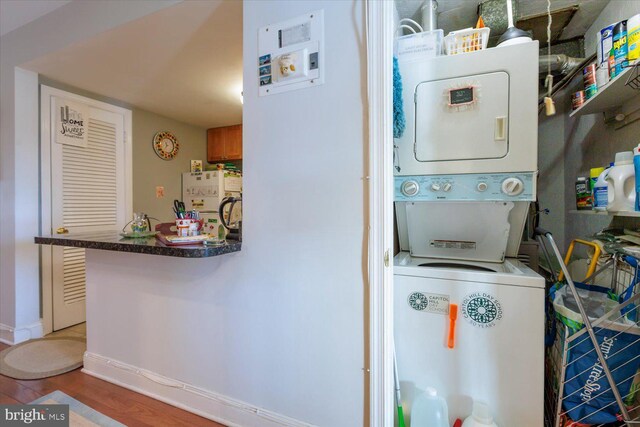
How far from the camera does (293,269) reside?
1.32 m

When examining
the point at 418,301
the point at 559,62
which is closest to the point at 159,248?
the point at 418,301

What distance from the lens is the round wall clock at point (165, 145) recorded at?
144 inches

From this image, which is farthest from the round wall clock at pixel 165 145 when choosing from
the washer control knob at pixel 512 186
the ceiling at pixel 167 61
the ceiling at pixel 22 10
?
the washer control knob at pixel 512 186

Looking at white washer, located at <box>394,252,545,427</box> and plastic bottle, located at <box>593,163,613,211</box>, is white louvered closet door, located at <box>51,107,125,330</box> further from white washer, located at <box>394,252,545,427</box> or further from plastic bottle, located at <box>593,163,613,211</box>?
plastic bottle, located at <box>593,163,613,211</box>

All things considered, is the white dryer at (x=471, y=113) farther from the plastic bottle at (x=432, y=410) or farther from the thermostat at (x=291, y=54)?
the plastic bottle at (x=432, y=410)

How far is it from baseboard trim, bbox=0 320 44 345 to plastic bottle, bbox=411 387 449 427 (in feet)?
10.2

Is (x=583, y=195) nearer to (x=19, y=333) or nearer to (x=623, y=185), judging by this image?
(x=623, y=185)

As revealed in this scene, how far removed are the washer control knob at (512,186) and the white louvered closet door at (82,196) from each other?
3095 millimetres

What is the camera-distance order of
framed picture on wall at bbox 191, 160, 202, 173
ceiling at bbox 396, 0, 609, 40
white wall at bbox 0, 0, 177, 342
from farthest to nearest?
framed picture on wall at bbox 191, 160, 202, 173, white wall at bbox 0, 0, 177, 342, ceiling at bbox 396, 0, 609, 40

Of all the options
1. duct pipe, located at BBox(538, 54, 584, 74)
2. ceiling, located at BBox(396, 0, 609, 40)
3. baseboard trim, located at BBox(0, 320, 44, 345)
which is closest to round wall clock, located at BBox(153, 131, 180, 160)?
baseboard trim, located at BBox(0, 320, 44, 345)

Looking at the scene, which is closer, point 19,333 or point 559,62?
point 559,62

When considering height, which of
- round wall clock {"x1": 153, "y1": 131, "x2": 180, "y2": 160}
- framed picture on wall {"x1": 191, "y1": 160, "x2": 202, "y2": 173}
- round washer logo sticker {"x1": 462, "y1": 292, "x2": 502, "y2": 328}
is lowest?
round washer logo sticker {"x1": 462, "y1": 292, "x2": 502, "y2": 328}

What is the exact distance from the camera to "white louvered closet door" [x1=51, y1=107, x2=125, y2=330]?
2674 millimetres

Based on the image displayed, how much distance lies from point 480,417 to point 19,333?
3.33 m
